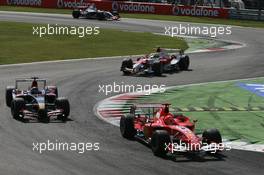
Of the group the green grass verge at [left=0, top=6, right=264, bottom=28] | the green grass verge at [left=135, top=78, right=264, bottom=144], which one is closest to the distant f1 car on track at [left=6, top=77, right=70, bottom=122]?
the green grass verge at [left=135, top=78, right=264, bottom=144]

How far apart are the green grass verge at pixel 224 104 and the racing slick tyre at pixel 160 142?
297 cm

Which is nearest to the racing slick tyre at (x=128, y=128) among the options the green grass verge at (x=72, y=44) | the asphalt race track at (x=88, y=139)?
the asphalt race track at (x=88, y=139)

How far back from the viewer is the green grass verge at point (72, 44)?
122 feet

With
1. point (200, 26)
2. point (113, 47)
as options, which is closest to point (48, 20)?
point (200, 26)

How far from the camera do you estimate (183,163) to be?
1460 cm

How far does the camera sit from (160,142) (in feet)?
49.4

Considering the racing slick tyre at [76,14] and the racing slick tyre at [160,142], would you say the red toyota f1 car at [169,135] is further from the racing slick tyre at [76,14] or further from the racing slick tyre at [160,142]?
the racing slick tyre at [76,14]

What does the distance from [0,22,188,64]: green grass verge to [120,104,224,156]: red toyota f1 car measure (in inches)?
699

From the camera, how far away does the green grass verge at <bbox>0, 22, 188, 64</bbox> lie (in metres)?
37.3

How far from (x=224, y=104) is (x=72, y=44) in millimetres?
21236

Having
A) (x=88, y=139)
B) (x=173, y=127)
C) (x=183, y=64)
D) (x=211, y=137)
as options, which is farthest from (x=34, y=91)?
(x=183, y=64)

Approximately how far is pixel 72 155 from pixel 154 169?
2215 millimetres

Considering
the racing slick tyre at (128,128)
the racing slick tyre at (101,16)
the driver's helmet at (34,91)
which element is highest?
the driver's helmet at (34,91)

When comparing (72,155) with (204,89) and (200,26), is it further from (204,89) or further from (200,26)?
(200,26)
